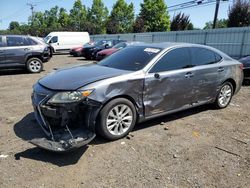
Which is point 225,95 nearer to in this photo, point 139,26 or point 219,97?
point 219,97

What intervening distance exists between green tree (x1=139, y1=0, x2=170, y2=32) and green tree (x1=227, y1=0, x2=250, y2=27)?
18465 millimetres

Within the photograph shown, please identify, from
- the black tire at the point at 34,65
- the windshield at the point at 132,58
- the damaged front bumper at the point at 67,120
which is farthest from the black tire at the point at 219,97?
the black tire at the point at 34,65

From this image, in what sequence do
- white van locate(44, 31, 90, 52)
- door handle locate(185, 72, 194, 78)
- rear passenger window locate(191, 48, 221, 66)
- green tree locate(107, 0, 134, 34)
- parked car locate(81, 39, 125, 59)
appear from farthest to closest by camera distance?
green tree locate(107, 0, 134, 34)
white van locate(44, 31, 90, 52)
parked car locate(81, 39, 125, 59)
rear passenger window locate(191, 48, 221, 66)
door handle locate(185, 72, 194, 78)

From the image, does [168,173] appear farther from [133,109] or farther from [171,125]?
[171,125]

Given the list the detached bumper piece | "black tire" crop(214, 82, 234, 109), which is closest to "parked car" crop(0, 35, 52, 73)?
"black tire" crop(214, 82, 234, 109)

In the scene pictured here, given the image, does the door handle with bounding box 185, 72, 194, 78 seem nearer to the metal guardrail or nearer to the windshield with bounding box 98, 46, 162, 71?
the windshield with bounding box 98, 46, 162, 71

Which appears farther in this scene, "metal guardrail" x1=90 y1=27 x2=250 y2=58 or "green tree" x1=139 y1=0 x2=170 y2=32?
"green tree" x1=139 y1=0 x2=170 y2=32

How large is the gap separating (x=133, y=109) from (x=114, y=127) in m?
0.45

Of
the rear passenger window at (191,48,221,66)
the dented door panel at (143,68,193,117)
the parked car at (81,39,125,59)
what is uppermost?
the rear passenger window at (191,48,221,66)

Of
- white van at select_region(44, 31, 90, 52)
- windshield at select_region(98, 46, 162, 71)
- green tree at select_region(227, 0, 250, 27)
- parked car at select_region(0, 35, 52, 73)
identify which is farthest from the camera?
green tree at select_region(227, 0, 250, 27)

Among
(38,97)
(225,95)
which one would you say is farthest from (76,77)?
(225,95)

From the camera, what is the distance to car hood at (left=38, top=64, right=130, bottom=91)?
14.2 ft

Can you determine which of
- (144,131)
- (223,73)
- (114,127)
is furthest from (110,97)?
(223,73)

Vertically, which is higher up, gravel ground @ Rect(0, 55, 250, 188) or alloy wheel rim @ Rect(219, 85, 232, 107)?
alloy wheel rim @ Rect(219, 85, 232, 107)
